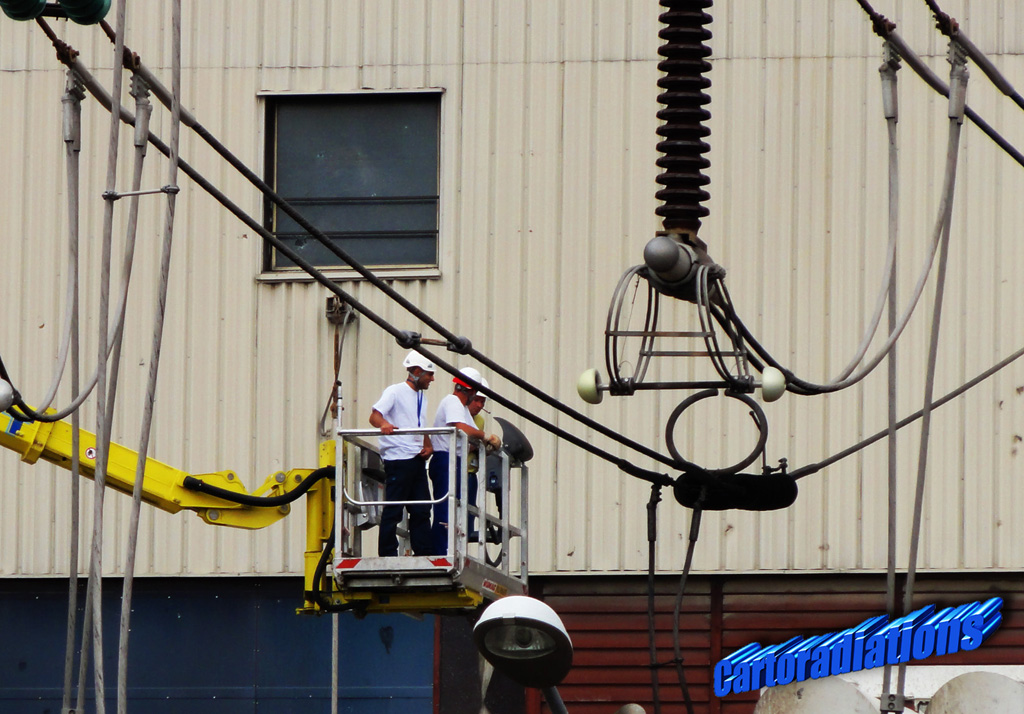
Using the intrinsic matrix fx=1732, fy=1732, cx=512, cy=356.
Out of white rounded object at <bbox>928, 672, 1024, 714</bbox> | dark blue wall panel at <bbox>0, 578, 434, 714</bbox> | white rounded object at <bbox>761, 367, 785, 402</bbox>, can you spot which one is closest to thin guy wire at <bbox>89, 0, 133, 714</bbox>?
white rounded object at <bbox>761, 367, 785, 402</bbox>

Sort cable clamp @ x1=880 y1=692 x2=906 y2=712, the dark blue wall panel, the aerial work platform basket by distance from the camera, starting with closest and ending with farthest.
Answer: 1. cable clamp @ x1=880 y1=692 x2=906 y2=712
2. the aerial work platform basket
3. the dark blue wall panel

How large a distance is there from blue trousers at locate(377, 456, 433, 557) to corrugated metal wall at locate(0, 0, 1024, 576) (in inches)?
224

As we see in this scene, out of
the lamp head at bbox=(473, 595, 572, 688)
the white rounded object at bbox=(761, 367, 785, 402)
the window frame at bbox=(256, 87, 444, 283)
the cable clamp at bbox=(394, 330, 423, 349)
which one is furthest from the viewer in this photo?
the window frame at bbox=(256, 87, 444, 283)

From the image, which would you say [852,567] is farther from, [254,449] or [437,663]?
[254,449]

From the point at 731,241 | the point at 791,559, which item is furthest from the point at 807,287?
the point at 791,559

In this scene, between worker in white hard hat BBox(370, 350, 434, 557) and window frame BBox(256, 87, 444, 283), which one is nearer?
worker in white hard hat BBox(370, 350, 434, 557)

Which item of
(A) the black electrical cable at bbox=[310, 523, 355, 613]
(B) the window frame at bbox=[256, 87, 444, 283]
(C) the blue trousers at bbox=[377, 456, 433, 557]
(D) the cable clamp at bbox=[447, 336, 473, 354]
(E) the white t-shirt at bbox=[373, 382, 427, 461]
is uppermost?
(B) the window frame at bbox=[256, 87, 444, 283]

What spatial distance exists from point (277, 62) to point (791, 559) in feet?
27.4

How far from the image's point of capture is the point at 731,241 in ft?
65.0

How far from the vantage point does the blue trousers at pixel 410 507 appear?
13.9 meters

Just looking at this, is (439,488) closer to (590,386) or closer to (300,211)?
(590,386)

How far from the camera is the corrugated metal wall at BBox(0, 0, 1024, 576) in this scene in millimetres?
19609

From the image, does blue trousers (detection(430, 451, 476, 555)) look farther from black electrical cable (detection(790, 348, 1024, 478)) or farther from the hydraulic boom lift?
black electrical cable (detection(790, 348, 1024, 478))

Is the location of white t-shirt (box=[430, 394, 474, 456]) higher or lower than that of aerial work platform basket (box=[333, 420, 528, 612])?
higher
